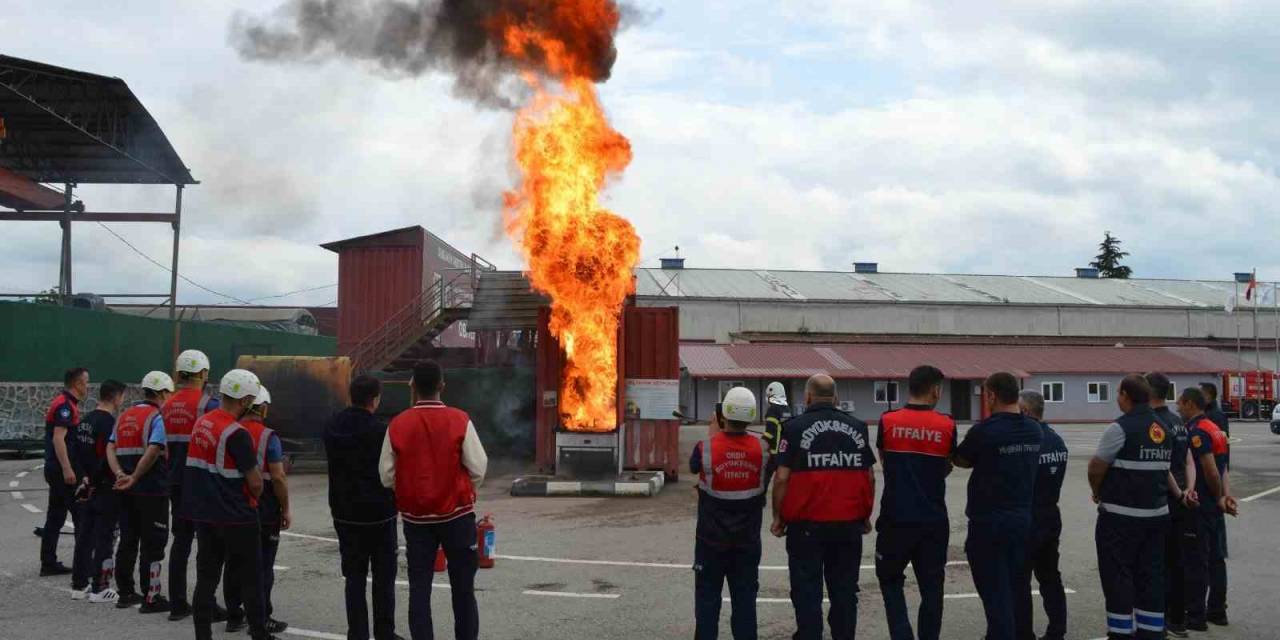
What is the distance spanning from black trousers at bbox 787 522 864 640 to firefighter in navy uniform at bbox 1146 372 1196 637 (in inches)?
115

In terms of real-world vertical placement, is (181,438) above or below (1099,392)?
above

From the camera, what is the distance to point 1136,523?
6391mm

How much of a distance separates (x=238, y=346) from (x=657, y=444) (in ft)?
55.1

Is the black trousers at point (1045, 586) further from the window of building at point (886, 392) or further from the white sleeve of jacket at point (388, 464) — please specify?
the window of building at point (886, 392)

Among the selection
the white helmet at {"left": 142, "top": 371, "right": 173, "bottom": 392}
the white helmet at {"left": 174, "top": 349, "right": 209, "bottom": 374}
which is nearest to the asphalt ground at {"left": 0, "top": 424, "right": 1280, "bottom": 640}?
the white helmet at {"left": 142, "top": 371, "right": 173, "bottom": 392}

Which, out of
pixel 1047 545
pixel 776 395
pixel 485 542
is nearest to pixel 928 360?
pixel 776 395

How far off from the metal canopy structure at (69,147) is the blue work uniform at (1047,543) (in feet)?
92.2

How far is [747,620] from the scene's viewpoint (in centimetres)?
587

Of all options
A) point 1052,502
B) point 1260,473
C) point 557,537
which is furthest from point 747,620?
point 1260,473

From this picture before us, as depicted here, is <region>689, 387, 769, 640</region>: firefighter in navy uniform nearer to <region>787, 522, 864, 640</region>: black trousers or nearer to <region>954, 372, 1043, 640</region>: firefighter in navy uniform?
<region>787, 522, 864, 640</region>: black trousers

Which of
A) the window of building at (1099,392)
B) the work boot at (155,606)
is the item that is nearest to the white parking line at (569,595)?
the work boot at (155,606)

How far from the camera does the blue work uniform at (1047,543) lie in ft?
21.5

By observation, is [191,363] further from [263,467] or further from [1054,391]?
[1054,391]

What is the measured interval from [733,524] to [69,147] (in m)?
31.1
